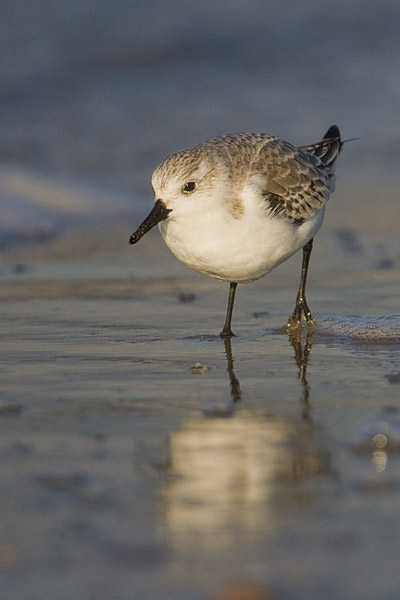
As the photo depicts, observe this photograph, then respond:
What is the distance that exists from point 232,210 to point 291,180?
0.59 m

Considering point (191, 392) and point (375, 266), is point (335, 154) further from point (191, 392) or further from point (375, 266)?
point (191, 392)

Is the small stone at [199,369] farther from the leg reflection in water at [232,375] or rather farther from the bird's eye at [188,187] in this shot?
the bird's eye at [188,187]

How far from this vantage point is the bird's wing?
4.89 m

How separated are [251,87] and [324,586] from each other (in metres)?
8.97

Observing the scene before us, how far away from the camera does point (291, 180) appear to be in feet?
16.7

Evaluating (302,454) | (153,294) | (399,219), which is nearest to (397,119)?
(399,219)

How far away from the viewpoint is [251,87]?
10.8 m

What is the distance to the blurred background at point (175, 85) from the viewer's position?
9.06 meters

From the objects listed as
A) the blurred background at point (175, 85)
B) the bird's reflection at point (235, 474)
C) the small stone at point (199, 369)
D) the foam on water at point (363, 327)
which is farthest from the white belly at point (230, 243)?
the blurred background at point (175, 85)

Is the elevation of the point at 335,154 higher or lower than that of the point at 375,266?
higher

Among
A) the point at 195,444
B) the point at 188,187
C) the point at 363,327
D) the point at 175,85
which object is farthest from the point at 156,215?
the point at 175,85

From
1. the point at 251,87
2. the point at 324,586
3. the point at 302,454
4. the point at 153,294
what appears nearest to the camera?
the point at 324,586

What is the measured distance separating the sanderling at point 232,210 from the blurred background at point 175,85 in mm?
3139

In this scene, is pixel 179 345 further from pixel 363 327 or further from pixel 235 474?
pixel 235 474
